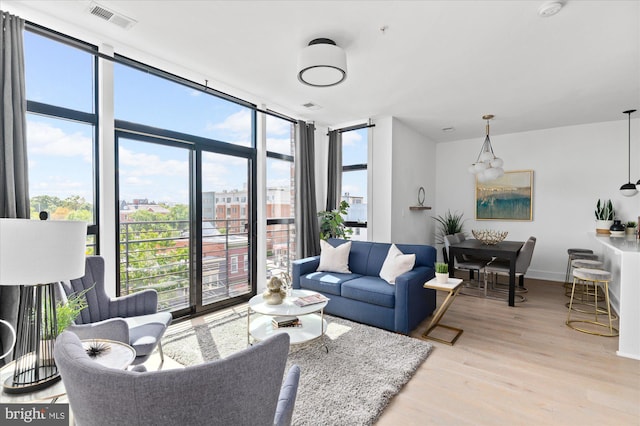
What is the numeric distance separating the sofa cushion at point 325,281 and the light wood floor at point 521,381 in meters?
0.96

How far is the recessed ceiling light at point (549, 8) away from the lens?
7.09ft

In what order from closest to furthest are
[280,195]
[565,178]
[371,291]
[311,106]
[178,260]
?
[371,291], [178,260], [311,106], [280,195], [565,178]

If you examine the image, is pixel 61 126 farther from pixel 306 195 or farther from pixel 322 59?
pixel 306 195

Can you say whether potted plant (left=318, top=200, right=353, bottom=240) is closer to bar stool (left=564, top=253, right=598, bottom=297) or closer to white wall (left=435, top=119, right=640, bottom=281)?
white wall (left=435, top=119, right=640, bottom=281)

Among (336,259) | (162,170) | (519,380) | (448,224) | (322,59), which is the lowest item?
(519,380)

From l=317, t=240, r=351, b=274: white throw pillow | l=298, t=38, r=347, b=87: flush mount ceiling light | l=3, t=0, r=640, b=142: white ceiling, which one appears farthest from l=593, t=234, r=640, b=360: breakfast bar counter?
l=298, t=38, r=347, b=87: flush mount ceiling light

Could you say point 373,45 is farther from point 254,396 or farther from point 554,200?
point 554,200

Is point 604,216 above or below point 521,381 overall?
above

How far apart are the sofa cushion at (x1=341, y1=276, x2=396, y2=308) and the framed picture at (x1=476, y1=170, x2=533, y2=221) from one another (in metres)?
3.71

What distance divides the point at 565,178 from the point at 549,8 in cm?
421

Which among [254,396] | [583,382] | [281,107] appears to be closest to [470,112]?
[281,107]

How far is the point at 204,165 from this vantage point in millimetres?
3744

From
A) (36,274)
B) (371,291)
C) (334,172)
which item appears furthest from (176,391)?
(334,172)

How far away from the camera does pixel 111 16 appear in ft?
7.85
